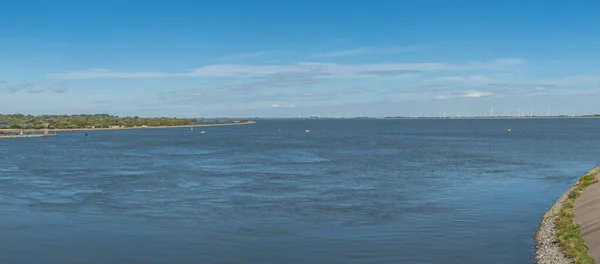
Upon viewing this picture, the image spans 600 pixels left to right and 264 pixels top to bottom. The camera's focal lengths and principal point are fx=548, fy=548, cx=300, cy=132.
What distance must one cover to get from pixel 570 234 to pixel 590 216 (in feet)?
13.0

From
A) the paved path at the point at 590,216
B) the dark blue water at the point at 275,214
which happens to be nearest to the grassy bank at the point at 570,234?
the paved path at the point at 590,216

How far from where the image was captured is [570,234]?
1133 inches

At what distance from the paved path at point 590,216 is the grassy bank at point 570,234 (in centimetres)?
25

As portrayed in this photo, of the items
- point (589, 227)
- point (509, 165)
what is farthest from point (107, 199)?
point (509, 165)

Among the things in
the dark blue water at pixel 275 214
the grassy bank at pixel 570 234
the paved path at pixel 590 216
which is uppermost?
the paved path at pixel 590 216

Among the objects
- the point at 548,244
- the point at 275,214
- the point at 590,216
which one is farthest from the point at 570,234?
the point at 275,214

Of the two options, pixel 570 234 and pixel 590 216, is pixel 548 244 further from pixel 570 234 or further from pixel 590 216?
pixel 590 216

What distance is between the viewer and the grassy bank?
25.0 meters

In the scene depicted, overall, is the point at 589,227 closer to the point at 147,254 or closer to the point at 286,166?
the point at 147,254

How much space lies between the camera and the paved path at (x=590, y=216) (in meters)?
26.3

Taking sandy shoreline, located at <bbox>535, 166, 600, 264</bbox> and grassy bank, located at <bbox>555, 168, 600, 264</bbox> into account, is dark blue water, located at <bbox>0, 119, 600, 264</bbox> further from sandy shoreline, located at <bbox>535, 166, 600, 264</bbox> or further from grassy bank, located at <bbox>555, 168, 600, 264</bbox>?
grassy bank, located at <bbox>555, 168, 600, 264</bbox>

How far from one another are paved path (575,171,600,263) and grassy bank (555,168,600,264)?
251mm

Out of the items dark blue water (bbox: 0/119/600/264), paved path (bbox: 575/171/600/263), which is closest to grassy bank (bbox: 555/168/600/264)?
paved path (bbox: 575/171/600/263)

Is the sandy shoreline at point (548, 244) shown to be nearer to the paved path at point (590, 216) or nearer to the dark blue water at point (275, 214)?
the dark blue water at point (275, 214)
